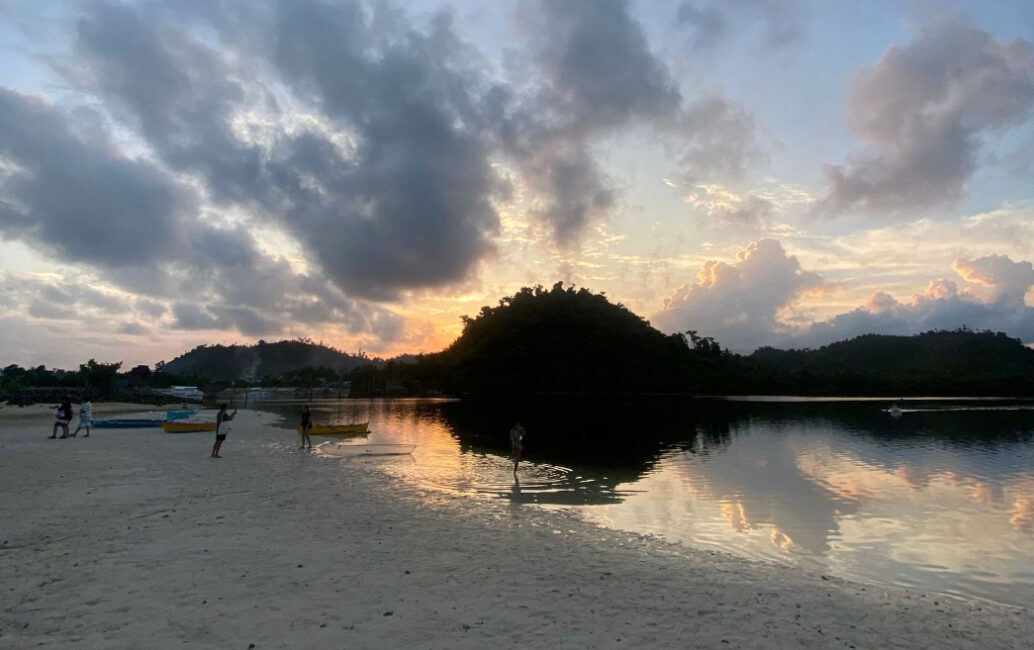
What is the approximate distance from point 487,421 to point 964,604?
5167cm

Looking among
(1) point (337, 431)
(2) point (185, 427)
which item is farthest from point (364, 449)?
(2) point (185, 427)

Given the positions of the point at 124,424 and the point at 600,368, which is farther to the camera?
the point at 600,368

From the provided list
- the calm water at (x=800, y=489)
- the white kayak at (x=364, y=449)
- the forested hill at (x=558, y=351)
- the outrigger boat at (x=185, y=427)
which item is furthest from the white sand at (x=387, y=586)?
the forested hill at (x=558, y=351)

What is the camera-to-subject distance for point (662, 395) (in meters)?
140

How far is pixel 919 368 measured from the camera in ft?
532

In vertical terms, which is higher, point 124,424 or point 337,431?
point 124,424

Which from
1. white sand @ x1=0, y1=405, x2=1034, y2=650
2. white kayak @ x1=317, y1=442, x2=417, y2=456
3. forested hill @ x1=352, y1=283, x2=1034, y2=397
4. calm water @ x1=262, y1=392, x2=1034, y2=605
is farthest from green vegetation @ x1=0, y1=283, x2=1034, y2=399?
white sand @ x1=0, y1=405, x2=1034, y2=650

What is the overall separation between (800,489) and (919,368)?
172822mm

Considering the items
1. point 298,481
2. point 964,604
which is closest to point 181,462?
point 298,481

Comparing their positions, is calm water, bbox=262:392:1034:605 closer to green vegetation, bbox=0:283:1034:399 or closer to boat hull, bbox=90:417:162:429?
boat hull, bbox=90:417:162:429

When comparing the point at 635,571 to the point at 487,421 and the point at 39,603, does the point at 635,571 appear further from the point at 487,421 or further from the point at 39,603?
the point at 487,421

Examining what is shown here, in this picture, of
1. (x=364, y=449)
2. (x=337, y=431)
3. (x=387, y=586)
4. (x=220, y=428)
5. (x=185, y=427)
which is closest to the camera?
(x=387, y=586)

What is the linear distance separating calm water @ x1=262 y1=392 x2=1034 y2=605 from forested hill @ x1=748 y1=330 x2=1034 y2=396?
338ft

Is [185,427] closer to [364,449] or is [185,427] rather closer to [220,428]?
[364,449]
